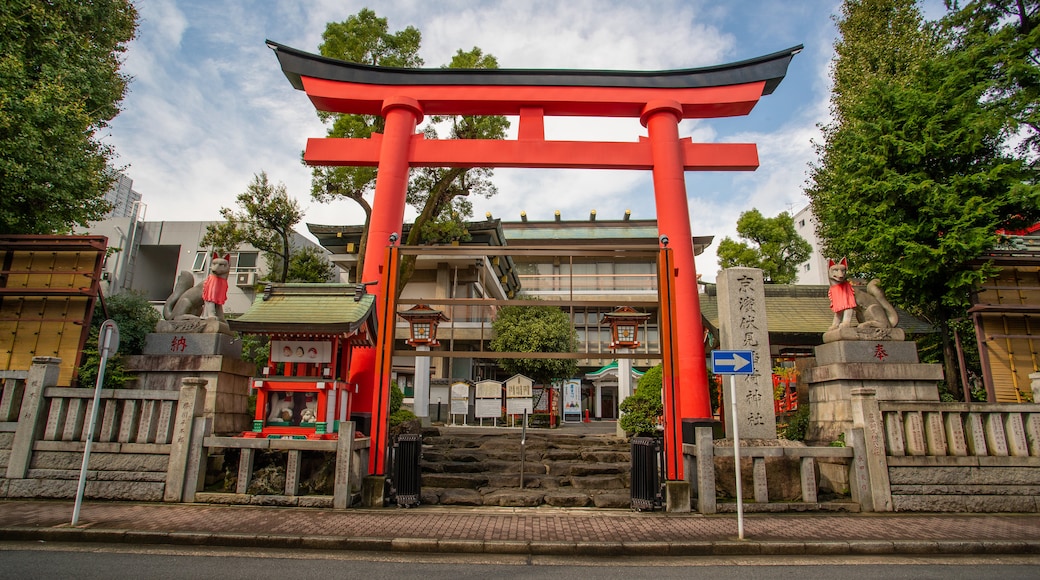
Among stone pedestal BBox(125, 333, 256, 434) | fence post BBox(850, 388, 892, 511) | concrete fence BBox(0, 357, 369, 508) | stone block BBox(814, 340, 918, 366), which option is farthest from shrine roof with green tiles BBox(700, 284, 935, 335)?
stone pedestal BBox(125, 333, 256, 434)

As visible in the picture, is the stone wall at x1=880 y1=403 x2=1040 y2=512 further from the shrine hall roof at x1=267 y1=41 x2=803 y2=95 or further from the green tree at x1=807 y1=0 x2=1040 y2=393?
the shrine hall roof at x1=267 y1=41 x2=803 y2=95

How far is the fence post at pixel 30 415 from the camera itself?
8.16 m

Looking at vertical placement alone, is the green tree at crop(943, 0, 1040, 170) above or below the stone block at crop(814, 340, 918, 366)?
above

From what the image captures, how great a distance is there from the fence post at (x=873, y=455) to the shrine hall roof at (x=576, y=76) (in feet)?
27.0

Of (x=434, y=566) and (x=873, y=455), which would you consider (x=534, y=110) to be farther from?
(x=434, y=566)

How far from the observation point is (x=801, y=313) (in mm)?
13188

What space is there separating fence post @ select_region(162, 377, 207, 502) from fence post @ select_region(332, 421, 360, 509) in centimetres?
232

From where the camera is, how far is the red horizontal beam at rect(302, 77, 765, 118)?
12.8 meters

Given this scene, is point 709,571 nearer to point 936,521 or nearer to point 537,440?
point 936,521

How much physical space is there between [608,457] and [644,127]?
8.27 meters

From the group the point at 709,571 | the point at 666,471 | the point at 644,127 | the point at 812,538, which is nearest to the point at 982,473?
the point at 812,538

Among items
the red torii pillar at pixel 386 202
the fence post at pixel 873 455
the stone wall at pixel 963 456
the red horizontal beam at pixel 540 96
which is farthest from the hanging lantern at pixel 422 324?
the stone wall at pixel 963 456

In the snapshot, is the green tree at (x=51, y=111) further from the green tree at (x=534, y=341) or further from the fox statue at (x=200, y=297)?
the green tree at (x=534, y=341)

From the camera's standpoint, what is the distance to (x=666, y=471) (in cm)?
852
